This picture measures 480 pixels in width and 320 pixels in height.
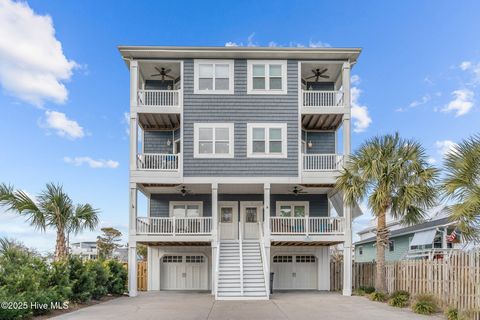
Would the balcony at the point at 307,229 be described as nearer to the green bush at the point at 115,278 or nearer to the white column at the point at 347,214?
the white column at the point at 347,214

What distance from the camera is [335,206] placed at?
23719 millimetres

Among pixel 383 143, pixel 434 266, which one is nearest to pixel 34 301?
pixel 434 266

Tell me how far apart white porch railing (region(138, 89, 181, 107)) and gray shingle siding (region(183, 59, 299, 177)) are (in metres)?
0.52

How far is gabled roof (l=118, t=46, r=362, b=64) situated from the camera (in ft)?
69.4

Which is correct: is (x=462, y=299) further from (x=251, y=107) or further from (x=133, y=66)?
(x=133, y=66)

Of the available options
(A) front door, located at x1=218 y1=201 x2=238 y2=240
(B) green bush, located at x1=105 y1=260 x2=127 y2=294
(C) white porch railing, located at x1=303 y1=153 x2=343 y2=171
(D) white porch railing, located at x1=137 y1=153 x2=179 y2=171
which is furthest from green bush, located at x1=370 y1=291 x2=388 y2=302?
(B) green bush, located at x1=105 y1=260 x2=127 y2=294

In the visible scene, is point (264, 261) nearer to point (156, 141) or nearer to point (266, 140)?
point (266, 140)

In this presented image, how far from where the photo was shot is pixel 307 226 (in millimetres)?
20781

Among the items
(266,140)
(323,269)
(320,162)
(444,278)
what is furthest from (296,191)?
(444,278)

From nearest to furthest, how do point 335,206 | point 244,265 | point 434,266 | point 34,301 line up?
1. point 34,301
2. point 434,266
3. point 244,265
4. point 335,206

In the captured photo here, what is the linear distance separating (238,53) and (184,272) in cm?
1123

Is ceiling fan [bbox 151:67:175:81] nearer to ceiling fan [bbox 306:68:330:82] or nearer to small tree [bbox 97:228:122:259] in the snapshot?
ceiling fan [bbox 306:68:330:82]

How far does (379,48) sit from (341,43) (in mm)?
1858

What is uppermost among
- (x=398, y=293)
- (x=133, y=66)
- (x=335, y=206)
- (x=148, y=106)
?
(x=133, y=66)
